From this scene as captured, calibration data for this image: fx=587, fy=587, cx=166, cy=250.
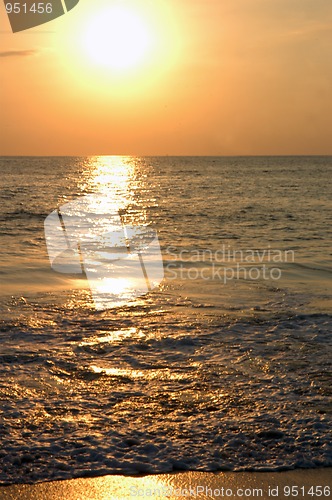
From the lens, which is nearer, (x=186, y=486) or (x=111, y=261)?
(x=186, y=486)

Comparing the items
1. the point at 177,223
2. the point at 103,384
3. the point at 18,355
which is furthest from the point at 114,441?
the point at 177,223

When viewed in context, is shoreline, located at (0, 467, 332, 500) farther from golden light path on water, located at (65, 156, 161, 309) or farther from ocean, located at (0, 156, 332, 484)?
golden light path on water, located at (65, 156, 161, 309)

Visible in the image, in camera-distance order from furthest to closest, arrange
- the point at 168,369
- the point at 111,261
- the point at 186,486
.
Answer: the point at 111,261, the point at 168,369, the point at 186,486

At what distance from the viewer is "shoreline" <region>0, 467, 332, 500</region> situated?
4551mm

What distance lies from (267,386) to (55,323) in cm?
381

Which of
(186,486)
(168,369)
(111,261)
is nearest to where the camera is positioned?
(186,486)

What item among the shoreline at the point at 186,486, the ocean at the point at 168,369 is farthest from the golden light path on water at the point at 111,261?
the shoreline at the point at 186,486

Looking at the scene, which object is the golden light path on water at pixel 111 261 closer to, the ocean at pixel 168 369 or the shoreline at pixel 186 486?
the ocean at pixel 168 369

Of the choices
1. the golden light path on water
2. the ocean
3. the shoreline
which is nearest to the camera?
the shoreline

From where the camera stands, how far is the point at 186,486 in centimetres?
471

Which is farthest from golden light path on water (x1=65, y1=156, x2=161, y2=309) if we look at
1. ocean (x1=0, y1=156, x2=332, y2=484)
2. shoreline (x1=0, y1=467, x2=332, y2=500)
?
shoreline (x1=0, y1=467, x2=332, y2=500)

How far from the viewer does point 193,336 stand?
8.48 meters

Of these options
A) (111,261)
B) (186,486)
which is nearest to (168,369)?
(186,486)

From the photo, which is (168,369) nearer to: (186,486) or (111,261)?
(186,486)
